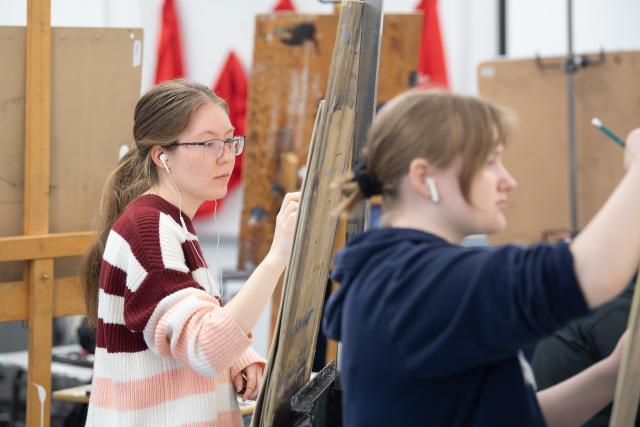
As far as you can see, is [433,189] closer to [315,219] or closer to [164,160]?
[315,219]

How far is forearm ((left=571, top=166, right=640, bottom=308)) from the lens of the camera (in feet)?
3.12

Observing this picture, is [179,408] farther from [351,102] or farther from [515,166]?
[515,166]

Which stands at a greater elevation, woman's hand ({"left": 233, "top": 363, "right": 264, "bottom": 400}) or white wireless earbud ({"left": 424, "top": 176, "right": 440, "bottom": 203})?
white wireless earbud ({"left": 424, "top": 176, "right": 440, "bottom": 203})

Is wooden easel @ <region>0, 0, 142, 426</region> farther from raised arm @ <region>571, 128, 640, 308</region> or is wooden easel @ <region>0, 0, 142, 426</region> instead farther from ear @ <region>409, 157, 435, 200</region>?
raised arm @ <region>571, 128, 640, 308</region>

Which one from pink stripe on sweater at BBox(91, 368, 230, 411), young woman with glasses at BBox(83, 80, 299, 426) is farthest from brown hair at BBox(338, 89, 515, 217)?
pink stripe on sweater at BBox(91, 368, 230, 411)

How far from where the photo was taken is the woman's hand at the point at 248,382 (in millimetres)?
1697

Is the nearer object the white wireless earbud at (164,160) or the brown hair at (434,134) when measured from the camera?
the brown hair at (434,134)

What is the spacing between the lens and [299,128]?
3.62 m

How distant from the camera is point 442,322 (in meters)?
0.99

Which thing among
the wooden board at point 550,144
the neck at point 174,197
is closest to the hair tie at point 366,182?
the neck at point 174,197

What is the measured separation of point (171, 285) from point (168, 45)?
3.90 m

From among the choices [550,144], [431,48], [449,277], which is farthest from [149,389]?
[431,48]

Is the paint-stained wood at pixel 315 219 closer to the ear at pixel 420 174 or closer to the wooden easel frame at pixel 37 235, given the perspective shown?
the ear at pixel 420 174

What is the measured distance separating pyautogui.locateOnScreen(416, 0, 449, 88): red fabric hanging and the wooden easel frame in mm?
3403
